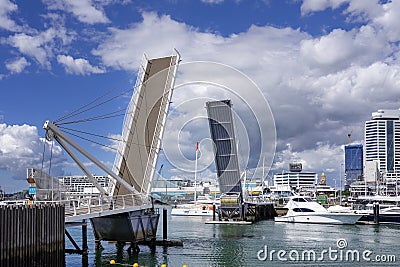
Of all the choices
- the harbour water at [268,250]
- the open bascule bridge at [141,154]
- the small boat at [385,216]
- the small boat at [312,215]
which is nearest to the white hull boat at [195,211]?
the small boat at [312,215]

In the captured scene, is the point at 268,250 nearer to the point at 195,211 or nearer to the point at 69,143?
the point at 69,143

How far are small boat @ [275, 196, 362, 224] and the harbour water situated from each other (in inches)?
310

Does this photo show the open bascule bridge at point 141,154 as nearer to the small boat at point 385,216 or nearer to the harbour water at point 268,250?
the harbour water at point 268,250

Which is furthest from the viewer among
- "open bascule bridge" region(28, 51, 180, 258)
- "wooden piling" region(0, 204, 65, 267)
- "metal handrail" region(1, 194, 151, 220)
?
"open bascule bridge" region(28, 51, 180, 258)

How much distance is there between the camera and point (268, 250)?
34406 millimetres

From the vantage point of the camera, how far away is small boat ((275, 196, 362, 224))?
2251 inches

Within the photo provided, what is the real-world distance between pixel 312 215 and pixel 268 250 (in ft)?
85.8

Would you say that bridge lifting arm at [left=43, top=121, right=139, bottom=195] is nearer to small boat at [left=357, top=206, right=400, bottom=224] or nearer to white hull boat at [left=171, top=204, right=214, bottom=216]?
small boat at [left=357, top=206, right=400, bottom=224]

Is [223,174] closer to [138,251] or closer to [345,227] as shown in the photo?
[345,227]

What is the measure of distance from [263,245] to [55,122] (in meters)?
17.4

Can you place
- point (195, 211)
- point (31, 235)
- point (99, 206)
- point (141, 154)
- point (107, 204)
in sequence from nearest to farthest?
1. point (31, 235)
2. point (99, 206)
3. point (107, 204)
4. point (141, 154)
5. point (195, 211)

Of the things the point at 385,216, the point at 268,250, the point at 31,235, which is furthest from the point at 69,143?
the point at 385,216

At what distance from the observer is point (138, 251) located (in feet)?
103

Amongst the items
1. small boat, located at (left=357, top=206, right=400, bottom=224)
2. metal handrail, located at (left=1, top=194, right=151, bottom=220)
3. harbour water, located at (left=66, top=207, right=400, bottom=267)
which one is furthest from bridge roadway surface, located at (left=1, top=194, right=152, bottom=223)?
small boat, located at (left=357, top=206, right=400, bottom=224)
